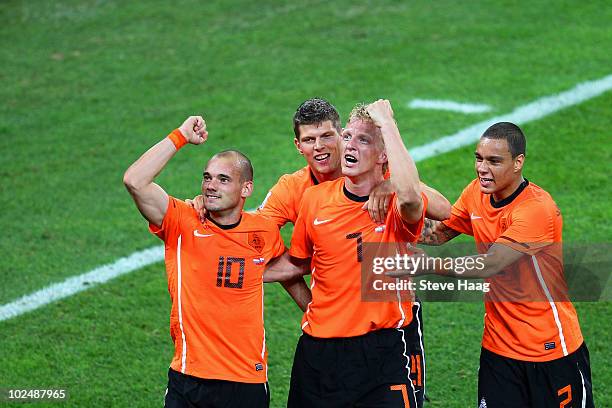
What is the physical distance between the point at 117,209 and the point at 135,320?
2.06m

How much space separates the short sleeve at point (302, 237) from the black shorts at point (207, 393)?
704 millimetres

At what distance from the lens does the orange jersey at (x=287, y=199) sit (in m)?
6.13

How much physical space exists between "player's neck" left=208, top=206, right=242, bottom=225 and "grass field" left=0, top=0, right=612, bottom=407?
180cm

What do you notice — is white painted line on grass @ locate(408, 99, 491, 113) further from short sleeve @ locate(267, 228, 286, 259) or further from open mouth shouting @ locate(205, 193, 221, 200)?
open mouth shouting @ locate(205, 193, 221, 200)

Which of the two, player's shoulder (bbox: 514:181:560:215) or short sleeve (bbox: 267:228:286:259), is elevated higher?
player's shoulder (bbox: 514:181:560:215)

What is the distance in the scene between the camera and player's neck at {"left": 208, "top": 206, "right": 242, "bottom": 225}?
5.61 metres

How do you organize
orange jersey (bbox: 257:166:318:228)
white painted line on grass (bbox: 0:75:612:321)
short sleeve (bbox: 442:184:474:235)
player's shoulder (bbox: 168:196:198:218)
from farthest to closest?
white painted line on grass (bbox: 0:75:612:321), orange jersey (bbox: 257:166:318:228), short sleeve (bbox: 442:184:474:235), player's shoulder (bbox: 168:196:198:218)

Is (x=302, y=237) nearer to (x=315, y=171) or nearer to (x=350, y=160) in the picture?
(x=350, y=160)

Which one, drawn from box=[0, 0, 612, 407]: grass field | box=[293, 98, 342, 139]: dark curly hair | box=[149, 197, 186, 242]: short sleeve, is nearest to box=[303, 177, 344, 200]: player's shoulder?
box=[293, 98, 342, 139]: dark curly hair

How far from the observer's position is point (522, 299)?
5613 mm

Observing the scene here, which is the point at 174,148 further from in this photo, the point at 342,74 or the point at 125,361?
the point at 342,74

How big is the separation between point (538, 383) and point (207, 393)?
160 cm

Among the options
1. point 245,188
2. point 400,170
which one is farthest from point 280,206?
point 400,170

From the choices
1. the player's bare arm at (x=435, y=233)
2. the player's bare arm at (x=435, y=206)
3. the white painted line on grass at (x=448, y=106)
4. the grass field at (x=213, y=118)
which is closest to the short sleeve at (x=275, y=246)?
the player's bare arm at (x=435, y=206)
